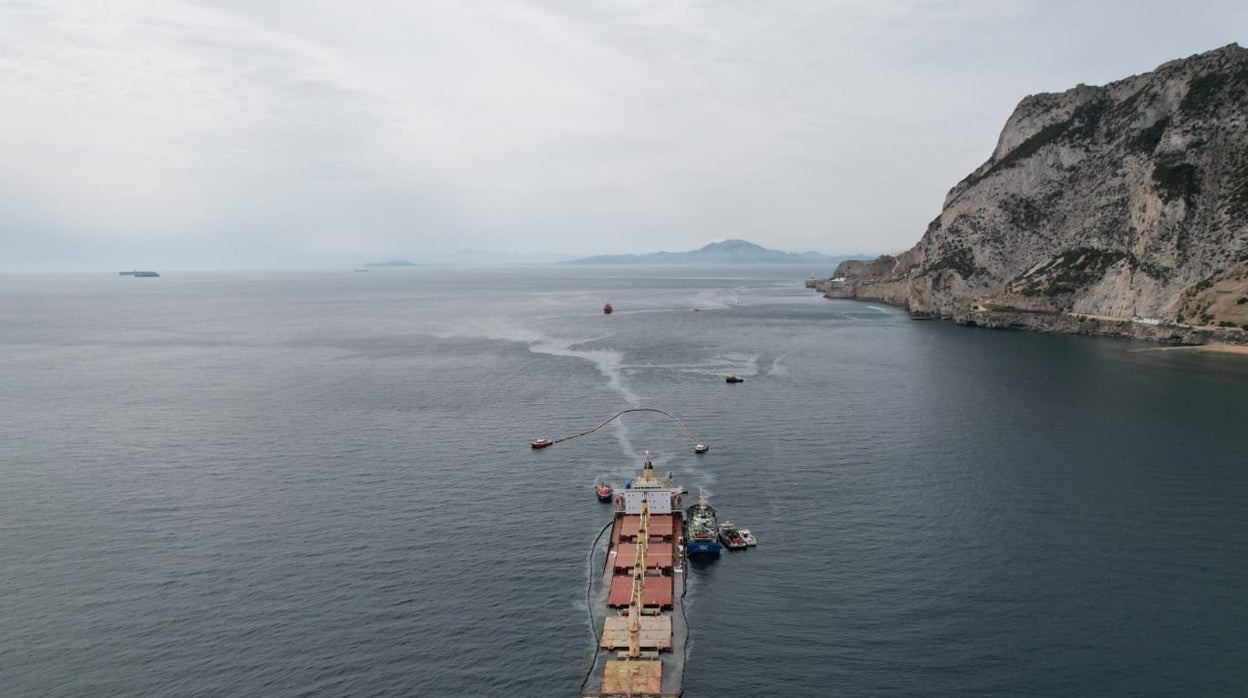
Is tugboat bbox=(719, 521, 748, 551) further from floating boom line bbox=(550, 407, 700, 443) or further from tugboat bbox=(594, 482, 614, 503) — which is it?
floating boom line bbox=(550, 407, 700, 443)

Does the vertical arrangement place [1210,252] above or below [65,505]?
above

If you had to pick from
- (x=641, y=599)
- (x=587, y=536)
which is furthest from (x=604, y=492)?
(x=641, y=599)

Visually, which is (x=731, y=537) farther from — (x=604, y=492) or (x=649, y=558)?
(x=604, y=492)

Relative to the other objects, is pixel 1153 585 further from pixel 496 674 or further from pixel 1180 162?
pixel 1180 162

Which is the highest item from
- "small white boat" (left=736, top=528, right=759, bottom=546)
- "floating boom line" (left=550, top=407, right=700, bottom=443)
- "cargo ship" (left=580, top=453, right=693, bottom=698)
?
"floating boom line" (left=550, top=407, right=700, bottom=443)

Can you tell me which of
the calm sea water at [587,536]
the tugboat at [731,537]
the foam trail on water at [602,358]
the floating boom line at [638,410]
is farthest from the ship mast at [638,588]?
the foam trail on water at [602,358]

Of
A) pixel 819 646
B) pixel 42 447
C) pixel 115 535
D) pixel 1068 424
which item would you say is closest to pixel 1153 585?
pixel 819 646

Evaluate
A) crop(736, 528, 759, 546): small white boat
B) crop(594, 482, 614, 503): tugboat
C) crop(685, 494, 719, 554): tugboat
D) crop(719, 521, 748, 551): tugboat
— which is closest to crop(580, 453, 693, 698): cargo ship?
crop(685, 494, 719, 554): tugboat
